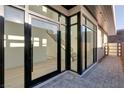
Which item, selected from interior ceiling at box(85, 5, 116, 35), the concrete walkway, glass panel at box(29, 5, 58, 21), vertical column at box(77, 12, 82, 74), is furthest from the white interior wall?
interior ceiling at box(85, 5, 116, 35)

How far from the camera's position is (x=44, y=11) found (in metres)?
3.85

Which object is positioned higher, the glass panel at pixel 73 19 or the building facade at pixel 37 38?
the glass panel at pixel 73 19

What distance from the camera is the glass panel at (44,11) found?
3.50 m

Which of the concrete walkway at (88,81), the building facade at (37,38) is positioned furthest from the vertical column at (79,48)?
the concrete walkway at (88,81)

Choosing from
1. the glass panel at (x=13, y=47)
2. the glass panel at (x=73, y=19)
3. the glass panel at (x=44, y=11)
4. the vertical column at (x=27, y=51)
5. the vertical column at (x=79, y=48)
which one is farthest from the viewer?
the glass panel at (x=13, y=47)

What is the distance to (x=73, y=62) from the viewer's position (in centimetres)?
532

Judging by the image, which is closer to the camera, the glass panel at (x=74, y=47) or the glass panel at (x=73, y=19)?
the glass panel at (x=73, y=19)

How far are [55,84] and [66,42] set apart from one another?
210 centimetres

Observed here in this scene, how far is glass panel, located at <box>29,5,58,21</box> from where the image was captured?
11.5 feet

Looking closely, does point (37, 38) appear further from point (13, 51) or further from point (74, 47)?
→ point (74, 47)

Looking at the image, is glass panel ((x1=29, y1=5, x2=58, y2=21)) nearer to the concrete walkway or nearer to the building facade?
the building facade

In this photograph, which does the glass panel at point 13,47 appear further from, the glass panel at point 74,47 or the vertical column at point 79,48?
the vertical column at point 79,48

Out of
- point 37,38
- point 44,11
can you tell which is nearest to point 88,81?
point 44,11

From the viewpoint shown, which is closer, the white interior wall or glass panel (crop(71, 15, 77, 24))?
glass panel (crop(71, 15, 77, 24))
